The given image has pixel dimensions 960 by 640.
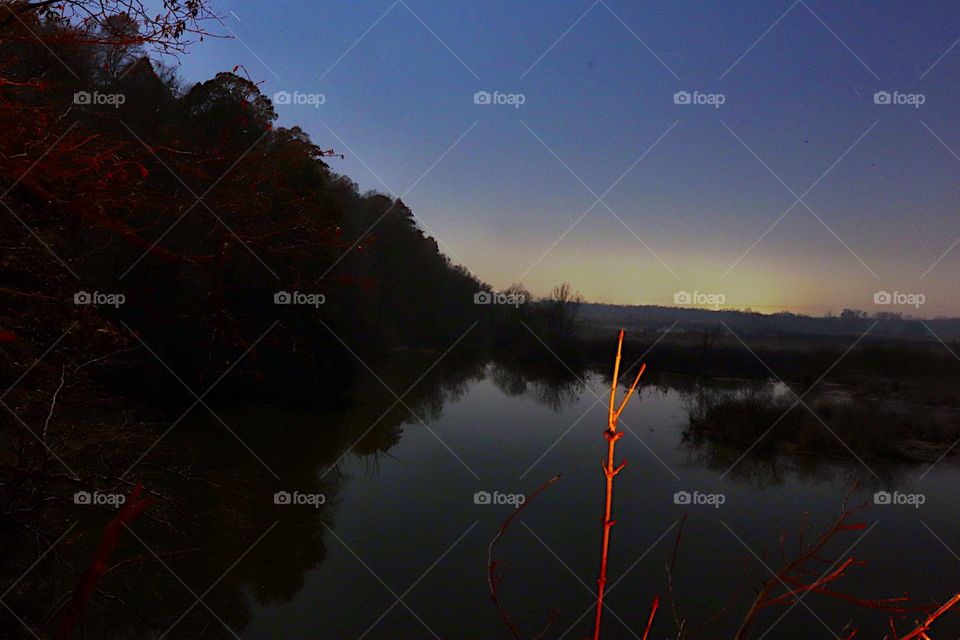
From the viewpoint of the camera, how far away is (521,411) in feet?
73.5

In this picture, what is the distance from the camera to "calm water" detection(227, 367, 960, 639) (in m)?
8.82

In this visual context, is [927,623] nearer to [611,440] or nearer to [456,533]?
[611,440]

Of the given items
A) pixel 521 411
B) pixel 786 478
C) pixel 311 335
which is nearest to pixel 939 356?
pixel 786 478

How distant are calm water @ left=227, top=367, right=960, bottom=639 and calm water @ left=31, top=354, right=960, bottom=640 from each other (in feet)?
0.13

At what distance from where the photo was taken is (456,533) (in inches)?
455

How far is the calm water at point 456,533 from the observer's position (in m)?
8.46

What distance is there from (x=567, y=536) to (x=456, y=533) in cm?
197

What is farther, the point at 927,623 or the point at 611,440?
the point at 927,623

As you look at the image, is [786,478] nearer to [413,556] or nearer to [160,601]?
[413,556]

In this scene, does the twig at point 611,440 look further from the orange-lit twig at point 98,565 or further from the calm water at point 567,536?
the calm water at point 567,536

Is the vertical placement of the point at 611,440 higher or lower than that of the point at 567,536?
higher

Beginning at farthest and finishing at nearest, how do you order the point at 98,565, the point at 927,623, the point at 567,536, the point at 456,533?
the point at 456,533, the point at 567,536, the point at 927,623, the point at 98,565

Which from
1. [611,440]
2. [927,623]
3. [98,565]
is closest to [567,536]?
[927,623]

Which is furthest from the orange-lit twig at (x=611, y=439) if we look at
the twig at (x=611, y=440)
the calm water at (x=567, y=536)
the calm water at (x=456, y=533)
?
the calm water at (x=567, y=536)
